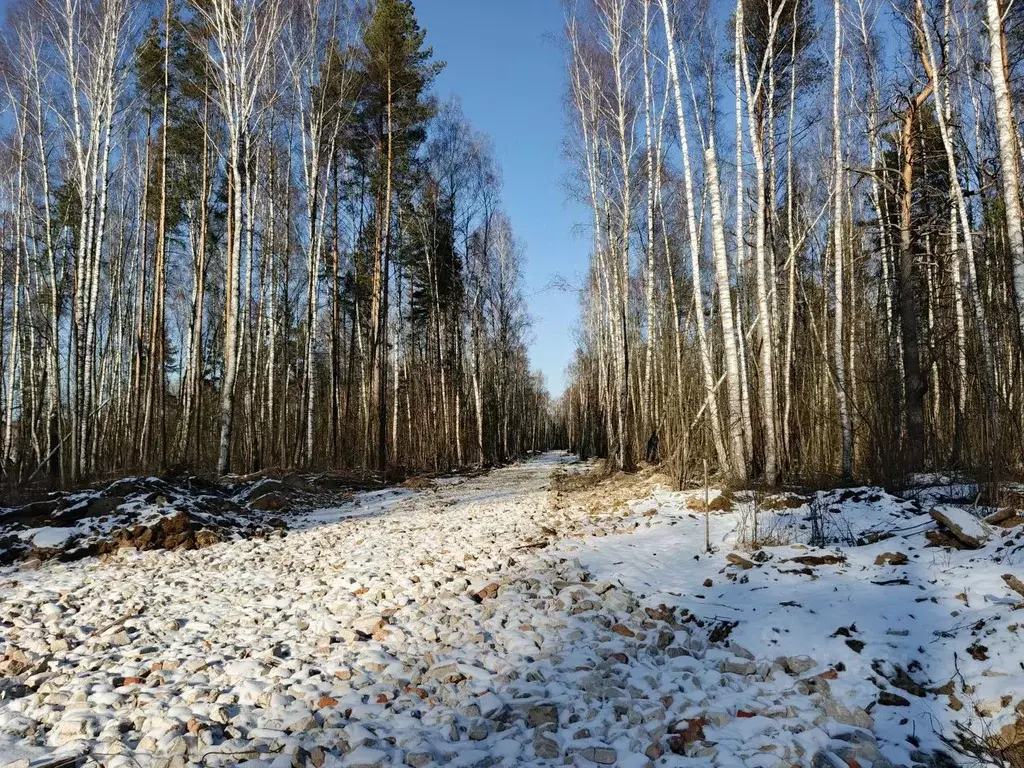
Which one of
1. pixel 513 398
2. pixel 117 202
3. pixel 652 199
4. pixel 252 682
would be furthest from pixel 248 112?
pixel 513 398

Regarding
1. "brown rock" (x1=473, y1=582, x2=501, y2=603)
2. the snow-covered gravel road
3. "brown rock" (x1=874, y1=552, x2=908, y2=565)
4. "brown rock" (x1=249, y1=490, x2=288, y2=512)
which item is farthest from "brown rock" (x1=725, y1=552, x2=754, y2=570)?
"brown rock" (x1=249, y1=490, x2=288, y2=512)

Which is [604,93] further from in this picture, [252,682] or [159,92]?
[252,682]

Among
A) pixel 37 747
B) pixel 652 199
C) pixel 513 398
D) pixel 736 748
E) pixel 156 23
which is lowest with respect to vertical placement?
pixel 736 748

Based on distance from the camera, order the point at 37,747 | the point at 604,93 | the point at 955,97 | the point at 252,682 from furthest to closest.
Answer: the point at 604,93, the point at 955,97, the point at 252,682, the point at 37,747

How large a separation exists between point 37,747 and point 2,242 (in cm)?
2021

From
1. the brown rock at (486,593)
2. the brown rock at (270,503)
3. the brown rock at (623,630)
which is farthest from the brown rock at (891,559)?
the brown rock at (270,503)

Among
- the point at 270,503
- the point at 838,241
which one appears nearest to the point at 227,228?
the point at 270,503

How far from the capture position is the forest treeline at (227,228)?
12.6 m

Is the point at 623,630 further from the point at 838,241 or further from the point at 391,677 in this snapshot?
the point at 838,241

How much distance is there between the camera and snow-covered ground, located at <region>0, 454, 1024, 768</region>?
7.97ft

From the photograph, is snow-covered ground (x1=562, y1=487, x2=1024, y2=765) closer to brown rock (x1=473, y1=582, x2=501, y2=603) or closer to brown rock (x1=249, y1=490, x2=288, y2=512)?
brown rock (x1=473, y1=582, x2=501, y2=603)

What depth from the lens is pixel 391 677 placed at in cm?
308

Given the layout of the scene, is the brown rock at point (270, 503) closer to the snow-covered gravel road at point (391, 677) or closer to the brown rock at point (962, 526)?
the snow-covered gravel road at point (391, 677)

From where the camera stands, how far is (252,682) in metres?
2.98
